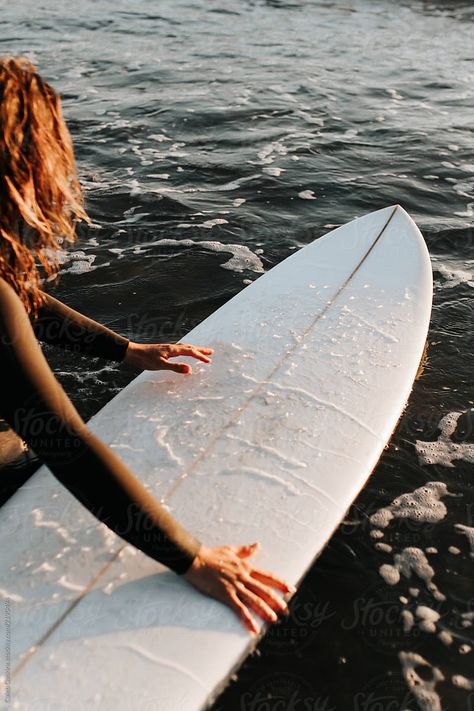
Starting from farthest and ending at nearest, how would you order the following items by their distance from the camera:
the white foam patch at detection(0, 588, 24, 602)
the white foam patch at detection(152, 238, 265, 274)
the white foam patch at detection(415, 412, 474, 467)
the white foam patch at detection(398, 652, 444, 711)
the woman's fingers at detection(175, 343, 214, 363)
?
the white foam patch at detection(152, 238, 265, 274)
the white foam patch at detection(415, 412, 474, 467)
the woman's fingers at detection(175, 343, 214, 363)
the white foam patch at detection(398, 652, 444, 711)
the white foam patch at detection(0, 588, 24, 602)

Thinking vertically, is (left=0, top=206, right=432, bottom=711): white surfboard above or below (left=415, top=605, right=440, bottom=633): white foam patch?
above

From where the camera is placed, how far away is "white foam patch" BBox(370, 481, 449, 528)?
2.96 metres

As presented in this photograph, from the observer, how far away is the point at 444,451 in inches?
131

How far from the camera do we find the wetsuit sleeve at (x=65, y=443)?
5.60 feet

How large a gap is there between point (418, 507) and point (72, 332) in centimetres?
165

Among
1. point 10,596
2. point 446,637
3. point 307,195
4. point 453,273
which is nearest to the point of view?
point 10,596

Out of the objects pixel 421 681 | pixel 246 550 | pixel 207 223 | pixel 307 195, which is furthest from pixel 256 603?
pixel 307 195

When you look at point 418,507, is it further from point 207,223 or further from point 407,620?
point 207,223

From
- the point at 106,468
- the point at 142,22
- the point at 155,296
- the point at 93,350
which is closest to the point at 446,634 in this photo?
the point at 106,468

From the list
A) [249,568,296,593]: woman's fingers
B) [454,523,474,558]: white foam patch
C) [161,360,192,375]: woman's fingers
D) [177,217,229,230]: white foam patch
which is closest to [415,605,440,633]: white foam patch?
[454,523,474,558]: white foam patch

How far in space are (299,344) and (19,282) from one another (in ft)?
5.85

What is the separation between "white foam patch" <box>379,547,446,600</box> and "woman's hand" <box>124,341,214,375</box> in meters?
1.20

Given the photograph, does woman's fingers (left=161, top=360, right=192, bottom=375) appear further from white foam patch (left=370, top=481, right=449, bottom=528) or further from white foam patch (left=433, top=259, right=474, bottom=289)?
white foam patch (left=433, top=259, right=474, bottom=289)

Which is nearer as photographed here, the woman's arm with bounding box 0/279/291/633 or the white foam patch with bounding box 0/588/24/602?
the woman's arm with bounding box 0/279/291/633
